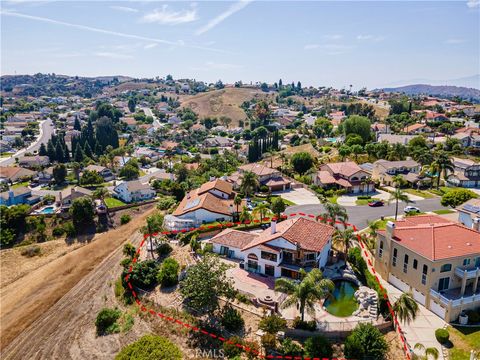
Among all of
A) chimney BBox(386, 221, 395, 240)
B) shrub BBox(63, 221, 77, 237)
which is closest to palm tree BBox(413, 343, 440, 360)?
chimney BBox(386, 221, 395, 240)

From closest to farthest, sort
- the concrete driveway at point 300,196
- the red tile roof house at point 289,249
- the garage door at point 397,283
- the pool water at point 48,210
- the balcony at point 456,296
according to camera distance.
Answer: the balcony at point 456,296 → the garage door at point 397,283 → the red tile roof house at point 289,249 → the concrete driveway at point 300,196 → the pool water at point 48,210

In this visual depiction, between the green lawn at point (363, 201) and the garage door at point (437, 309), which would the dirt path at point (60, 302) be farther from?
the green lawn at point (363, 201)

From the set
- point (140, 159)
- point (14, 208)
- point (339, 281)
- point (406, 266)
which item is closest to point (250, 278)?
point (339, 281)

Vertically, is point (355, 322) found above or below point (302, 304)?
below

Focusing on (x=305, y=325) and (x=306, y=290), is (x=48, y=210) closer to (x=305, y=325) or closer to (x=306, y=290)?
(x=305, y=325)

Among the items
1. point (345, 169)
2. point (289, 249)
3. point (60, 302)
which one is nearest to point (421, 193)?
point (345, 169)

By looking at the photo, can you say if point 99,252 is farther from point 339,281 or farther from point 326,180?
point 326,180

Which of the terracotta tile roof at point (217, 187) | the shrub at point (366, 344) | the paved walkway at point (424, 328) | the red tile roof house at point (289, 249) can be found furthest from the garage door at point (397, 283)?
the terracotta tile roof at point (217, 187)

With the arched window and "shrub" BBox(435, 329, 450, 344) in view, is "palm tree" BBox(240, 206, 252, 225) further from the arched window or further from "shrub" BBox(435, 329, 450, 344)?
"shrub" BBox(435, 329, 450, 344)
